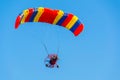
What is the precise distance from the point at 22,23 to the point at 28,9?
1159 mm

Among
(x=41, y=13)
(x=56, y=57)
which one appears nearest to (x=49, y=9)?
(x=41, y=13)

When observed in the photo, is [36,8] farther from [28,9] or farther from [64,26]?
[64,26]

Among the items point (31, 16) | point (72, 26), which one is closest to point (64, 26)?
point (72, 26)

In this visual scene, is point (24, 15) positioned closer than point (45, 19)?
Yes

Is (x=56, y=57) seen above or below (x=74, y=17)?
below

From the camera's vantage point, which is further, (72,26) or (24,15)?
(72,26)

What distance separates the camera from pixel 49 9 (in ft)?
115

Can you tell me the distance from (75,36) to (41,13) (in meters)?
2.98

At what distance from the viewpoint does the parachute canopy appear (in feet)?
112

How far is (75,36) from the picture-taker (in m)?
36.2

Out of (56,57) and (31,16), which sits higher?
(31,16)

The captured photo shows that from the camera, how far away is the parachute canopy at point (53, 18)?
112ft

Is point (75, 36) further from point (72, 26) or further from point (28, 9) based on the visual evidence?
point (28, 9)

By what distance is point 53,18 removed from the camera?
118 ft
